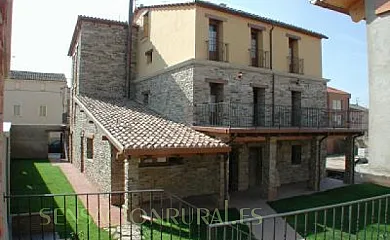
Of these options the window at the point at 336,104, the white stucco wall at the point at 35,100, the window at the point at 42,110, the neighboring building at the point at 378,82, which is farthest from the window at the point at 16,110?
the neighboring building at the point at 378,82

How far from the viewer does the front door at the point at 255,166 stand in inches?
670

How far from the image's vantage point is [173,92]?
1516 cm

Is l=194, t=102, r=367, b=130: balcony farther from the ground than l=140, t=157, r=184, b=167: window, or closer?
farther from the ground

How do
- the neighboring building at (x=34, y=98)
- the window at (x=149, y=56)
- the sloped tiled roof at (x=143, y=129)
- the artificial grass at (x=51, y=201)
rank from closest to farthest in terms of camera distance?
the artificial grass at (x=51, y=201) → the sloped tiled roof at (x=143, y=129) → the window at (x=149, y=56) → the neighboring building at (x=34, y=98)

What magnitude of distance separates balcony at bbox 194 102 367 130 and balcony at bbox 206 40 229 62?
2.12 meters

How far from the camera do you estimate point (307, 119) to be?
→ 58.7 feet

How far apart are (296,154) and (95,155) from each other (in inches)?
423

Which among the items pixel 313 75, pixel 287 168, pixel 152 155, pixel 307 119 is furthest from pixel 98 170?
pixel 313 75

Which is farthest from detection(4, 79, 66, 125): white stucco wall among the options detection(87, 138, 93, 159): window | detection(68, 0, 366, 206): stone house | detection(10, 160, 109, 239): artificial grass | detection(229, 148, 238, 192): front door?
detection(229, 148, 238, 192): front door

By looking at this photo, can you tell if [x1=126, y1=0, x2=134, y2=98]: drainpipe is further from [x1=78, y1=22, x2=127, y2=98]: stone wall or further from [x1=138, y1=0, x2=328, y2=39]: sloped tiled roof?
[x1=138, y1=0, x2=328, y2=39]: sloped tiled roof

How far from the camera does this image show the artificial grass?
8605 mm

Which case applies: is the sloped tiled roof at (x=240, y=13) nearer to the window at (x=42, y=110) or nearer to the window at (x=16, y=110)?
the window at (x=42, y=110)

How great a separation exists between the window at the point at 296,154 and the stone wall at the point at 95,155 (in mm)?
10284

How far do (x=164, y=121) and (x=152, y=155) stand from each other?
4195mm
